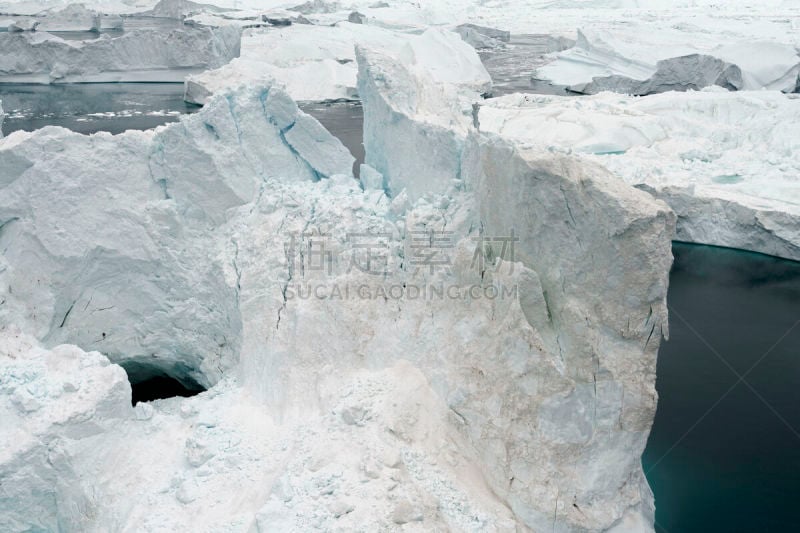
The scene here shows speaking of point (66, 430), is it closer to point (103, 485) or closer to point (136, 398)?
point (103, 485)

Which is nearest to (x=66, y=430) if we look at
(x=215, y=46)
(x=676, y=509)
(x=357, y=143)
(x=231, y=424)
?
(x=231, y=424)

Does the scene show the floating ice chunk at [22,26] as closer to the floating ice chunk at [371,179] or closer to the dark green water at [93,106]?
the dark green water at [93,106]

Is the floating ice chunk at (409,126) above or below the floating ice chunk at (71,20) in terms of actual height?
above

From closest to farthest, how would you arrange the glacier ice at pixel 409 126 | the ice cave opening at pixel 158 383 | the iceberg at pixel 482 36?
the glacier ice at pixel 409 126 < the ice cave opening at pixel 158 383 < the iceberg at pixel 482 36

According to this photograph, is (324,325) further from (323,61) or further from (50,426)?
(323,61)

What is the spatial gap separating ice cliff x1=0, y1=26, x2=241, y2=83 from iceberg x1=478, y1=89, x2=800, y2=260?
319 inches

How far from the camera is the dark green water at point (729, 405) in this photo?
477 centimetres

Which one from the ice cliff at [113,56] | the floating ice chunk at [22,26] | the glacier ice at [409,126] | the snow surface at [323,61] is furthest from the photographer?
the floating ice chunk at [22,26]

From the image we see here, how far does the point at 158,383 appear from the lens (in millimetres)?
5598

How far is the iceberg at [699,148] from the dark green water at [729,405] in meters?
0.68

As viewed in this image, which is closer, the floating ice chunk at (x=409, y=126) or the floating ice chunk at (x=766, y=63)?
the floating ice chunk at (x=409, y=126)

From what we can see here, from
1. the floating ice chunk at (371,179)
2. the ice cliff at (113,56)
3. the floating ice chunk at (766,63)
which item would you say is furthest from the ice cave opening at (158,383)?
the floating ice chunk at (766,63)

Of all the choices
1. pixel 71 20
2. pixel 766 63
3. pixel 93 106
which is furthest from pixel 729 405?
pixel 71 20

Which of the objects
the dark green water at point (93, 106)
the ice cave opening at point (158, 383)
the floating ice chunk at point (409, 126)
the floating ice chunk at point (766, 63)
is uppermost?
the floating ice chunk at point (409, 126)
